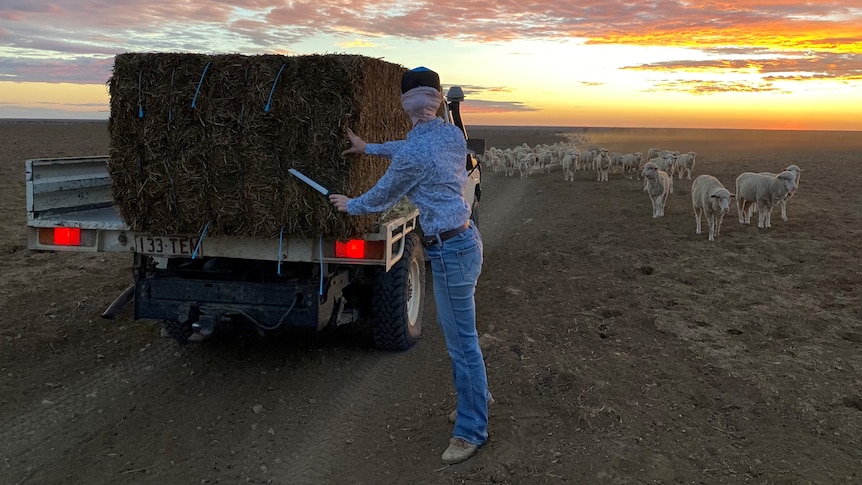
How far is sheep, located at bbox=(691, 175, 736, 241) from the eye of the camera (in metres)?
12.4

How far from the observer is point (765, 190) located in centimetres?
1384

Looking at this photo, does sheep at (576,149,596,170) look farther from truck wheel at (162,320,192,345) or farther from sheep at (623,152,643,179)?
truck wheel at (162,320,192,345)

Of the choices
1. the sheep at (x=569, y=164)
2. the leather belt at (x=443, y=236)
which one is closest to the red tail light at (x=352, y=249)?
the leather belt at (x=443, y=236)

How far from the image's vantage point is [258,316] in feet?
17.3

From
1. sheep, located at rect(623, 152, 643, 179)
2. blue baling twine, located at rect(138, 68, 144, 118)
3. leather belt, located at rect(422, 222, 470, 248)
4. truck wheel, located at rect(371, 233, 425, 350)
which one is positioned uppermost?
sheep, located at rect(623, 152, 643, 179)

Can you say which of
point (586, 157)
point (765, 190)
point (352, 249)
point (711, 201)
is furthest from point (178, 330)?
point (586, 157)

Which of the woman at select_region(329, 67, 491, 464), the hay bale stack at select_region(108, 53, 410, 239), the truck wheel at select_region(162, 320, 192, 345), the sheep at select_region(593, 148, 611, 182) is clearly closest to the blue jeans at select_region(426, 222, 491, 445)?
the woman at select_region(329, 67, 491, 464)

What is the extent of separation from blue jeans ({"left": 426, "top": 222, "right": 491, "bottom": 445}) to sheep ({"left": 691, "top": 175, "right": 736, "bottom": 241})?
9912 millimetres

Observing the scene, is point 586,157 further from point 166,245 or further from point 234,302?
point 166,245

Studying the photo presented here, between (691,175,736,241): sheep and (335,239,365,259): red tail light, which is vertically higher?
(691,175,736,241): sheep

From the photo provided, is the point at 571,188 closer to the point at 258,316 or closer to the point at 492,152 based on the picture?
the point at 492,152

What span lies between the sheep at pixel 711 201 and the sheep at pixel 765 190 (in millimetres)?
1279

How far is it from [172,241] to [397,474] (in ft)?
8.75

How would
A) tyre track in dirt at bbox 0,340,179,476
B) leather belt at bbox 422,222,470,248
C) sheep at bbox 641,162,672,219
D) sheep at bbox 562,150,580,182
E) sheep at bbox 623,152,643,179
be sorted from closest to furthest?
leather belt at bbox 422,222,470,248 → tyre track in dirt at bbox 0,340,179,476 → sheep at bbox 641,162,672,219 → sheep at bbox 562,150,580,182 → sheep at bbox 623,152,643,179
